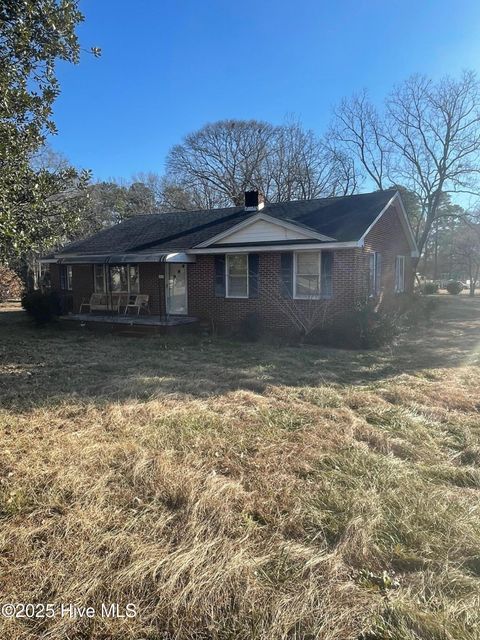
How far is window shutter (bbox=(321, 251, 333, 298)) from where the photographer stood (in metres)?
12.6

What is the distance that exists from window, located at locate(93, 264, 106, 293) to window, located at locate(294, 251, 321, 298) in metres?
8.04

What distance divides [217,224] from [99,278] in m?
5.20

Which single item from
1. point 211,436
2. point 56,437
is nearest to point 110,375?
point 56,437

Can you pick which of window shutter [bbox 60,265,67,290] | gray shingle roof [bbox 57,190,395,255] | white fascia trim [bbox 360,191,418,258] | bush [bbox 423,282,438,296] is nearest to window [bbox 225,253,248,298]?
gray shingle roof [bbox 57,190,395,255]

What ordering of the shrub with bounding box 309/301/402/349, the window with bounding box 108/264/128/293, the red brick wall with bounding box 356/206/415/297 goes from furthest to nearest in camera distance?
the window with bounding box 108/264/128/293 → the red brick wall with bounding box 356/206/415/297 → the shrub with bounding box 309/301/402/349

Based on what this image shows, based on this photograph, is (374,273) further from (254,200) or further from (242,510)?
(242,510)

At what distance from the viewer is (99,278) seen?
55.1ft

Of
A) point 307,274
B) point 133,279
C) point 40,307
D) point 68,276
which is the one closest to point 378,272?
point 307,274

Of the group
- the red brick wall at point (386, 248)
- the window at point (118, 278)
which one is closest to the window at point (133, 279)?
the window at point (118, 278)

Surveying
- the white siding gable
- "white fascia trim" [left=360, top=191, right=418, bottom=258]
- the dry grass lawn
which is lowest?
the dry grass lawn

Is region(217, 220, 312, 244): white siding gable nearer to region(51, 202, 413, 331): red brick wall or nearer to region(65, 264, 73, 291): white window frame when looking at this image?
region(51, 202, 413, 331): red brick wall

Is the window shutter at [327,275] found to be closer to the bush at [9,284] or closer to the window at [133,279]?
the window at [133,279]

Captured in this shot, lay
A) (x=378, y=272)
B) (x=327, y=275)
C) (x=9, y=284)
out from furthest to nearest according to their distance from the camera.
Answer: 1. (x=9, y=284)
2. (x=378, y=272)
3. (x=327, y=275)

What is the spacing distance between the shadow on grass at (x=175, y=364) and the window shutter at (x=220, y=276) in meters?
2.25
